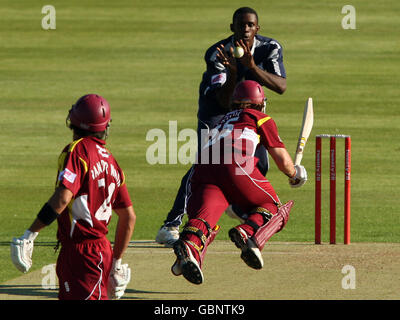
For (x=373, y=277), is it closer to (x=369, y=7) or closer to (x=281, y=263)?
(x=281, y=263)

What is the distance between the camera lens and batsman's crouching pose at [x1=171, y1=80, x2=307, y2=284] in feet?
23.3

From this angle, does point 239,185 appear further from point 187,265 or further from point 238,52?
point 238,52

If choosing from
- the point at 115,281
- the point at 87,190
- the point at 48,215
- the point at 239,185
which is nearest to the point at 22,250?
the point at 48,215

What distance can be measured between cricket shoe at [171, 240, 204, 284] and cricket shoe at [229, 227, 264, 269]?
42 centimetres

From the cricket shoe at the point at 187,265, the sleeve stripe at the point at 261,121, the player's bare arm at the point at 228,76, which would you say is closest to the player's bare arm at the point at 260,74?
the player's bare arm at the point at 228,76

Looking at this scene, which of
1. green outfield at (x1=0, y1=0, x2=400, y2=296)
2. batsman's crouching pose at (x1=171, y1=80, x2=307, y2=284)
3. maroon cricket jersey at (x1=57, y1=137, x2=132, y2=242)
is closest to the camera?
maroon cricket jersey at (x1=57, y1=137, x2=132, y2=242)

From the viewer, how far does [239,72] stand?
920 cm

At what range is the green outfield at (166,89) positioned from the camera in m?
12.6

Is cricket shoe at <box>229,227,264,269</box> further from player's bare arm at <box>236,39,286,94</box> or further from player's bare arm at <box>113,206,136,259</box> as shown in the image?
player's bare arm at <box>236,39,286,94</box>

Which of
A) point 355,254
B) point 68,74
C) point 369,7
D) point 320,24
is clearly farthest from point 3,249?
point 369,7

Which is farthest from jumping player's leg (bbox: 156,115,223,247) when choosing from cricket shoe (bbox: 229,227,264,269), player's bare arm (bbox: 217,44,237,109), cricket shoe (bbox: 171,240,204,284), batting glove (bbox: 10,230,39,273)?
batting glove (bbox: 10,230,39,273)

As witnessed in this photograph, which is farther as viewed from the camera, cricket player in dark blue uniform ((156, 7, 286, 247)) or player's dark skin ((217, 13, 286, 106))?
cricket player in dark blue uniform ((156, 7, 286, 247))

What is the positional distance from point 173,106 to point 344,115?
3713 mm

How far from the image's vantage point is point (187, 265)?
6707mm
